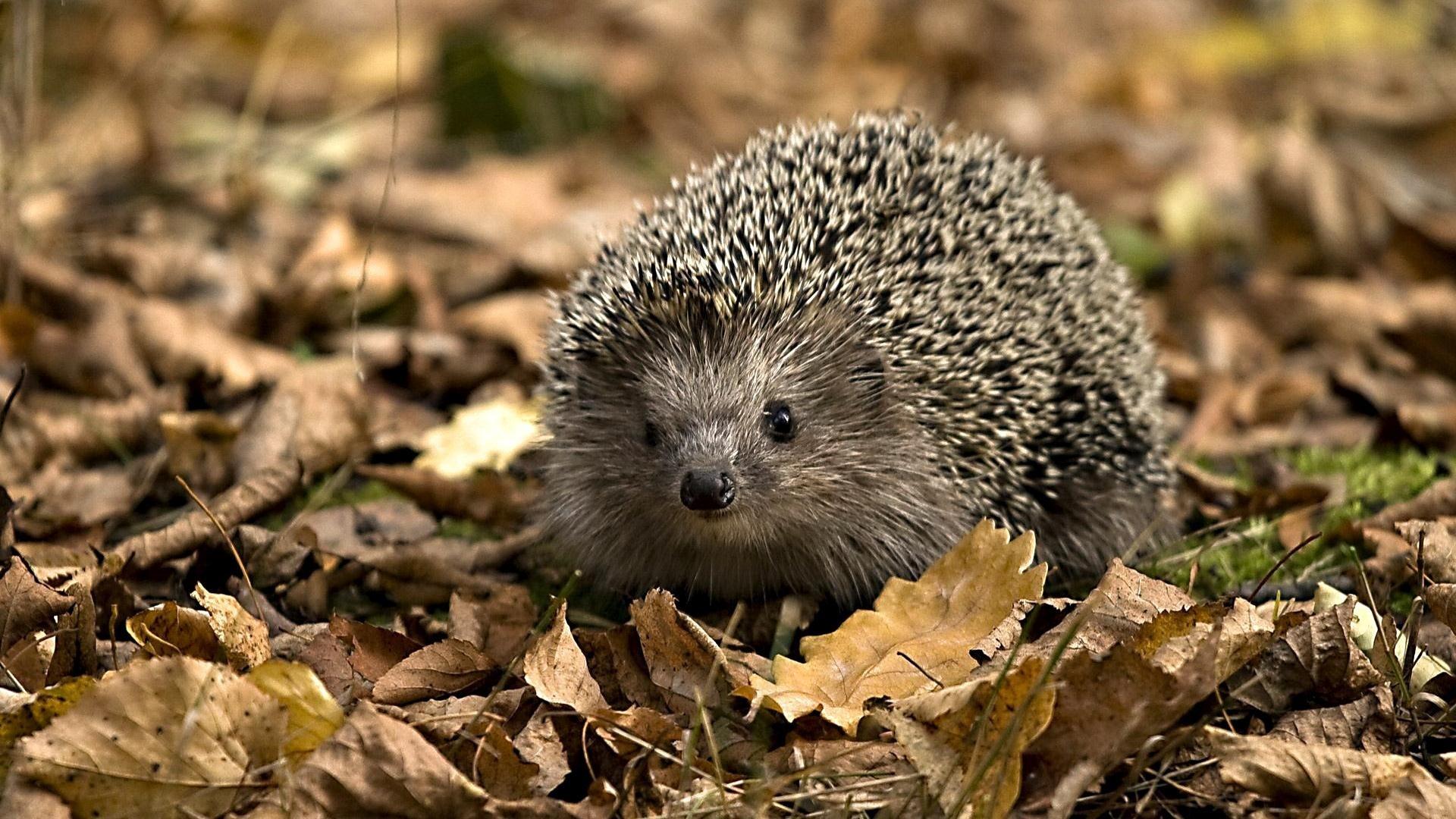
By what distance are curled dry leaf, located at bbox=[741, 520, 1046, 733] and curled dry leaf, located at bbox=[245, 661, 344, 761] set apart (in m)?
1.19

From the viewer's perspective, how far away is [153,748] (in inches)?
144

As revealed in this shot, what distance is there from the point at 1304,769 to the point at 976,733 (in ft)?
2.79

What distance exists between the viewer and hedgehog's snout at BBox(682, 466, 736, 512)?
4797 millimetres

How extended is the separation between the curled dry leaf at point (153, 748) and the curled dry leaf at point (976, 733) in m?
1.70

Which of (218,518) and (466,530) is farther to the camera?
(466,530)

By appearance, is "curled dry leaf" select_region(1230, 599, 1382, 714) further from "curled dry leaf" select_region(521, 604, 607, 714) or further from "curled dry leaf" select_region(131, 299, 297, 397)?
"curled dry leaf" select_region(131, 299, 297, 397)

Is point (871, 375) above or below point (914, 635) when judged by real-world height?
above

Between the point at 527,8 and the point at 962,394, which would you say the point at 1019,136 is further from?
the point at 962,394

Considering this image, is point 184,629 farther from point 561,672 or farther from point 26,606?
point 561,672

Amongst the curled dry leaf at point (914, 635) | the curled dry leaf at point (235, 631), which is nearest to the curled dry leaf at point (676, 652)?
the curled dry leaf at point (914, 635)

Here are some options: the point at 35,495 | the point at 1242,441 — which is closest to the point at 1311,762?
the point at 1242,441

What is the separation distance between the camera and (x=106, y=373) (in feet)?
22.1

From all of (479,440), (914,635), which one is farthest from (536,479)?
(914,635)

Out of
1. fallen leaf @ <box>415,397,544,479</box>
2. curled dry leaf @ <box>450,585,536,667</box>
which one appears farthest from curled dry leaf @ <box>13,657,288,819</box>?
fallen leaf @ <box>415,397,544,479</box>
